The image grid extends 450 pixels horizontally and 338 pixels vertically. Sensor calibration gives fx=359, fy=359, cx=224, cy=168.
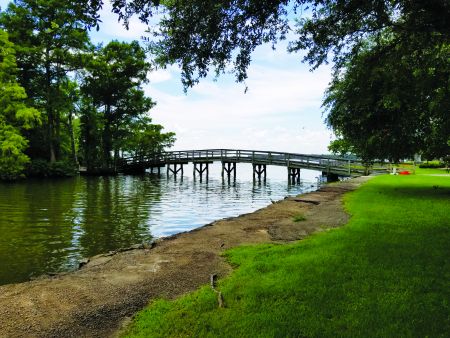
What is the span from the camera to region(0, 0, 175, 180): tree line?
35.3 metres

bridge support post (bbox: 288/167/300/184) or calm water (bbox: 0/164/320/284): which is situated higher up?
bridge support post (bbox: 288/167/300/184)

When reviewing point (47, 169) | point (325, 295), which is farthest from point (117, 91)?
point (325, 295)

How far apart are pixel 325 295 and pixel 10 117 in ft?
127

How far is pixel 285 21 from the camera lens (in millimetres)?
8383

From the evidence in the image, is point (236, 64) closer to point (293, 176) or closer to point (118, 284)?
point (118, 284)

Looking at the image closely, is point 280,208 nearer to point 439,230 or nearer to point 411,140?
point 439,230

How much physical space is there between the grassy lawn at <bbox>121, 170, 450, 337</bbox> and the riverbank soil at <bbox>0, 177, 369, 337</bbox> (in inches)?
20.6

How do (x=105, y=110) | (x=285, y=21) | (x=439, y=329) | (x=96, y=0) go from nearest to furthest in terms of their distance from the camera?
(x=439, y=329), (x=96, y=0), (x=285, y=21), (x=105, y=110)

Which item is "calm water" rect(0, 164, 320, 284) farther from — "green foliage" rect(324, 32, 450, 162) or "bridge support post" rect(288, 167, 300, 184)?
"bridge support post" rect(288, 167, 300, 184)

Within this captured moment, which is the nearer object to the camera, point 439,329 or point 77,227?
point 439,329

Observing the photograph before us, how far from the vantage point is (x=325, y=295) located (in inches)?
212

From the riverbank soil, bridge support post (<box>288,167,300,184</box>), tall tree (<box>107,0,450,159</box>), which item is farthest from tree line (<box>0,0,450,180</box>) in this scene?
bridge support post (<box>288,167,300,184</box>)

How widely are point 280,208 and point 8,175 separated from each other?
3005cm

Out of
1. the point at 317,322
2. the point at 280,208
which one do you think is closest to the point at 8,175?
the point at 280,208
